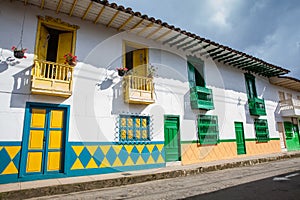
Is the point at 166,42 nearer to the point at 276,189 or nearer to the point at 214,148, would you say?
the point at 214,148

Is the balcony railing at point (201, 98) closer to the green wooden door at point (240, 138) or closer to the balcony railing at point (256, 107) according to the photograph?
the green wooden door at point (240, 138)

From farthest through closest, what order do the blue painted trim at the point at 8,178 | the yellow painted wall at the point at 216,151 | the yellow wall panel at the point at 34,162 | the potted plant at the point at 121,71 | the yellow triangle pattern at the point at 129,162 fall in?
the yellow painted wall at the point at 216,151
the potted plant at the point at 121,71
the yellow triangle pattern at the point at 129,162
the yellow wall panel at the point at 34,162
the blue painted trim at the point at 8,178

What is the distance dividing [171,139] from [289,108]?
11.2 m

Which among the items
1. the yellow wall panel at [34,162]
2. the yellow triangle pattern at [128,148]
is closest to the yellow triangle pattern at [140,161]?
the yellow triangle pattern at [128,148]

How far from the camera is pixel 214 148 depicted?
10234 millimetres

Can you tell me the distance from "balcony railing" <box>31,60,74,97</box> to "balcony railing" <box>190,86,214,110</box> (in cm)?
582

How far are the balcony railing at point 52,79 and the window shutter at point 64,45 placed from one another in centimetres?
60

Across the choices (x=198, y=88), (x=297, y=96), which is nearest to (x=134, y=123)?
(x=198, y=88)

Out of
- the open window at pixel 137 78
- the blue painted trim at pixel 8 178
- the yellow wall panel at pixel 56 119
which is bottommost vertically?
the blue painted trim at pixel 8 178

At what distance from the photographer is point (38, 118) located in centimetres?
638

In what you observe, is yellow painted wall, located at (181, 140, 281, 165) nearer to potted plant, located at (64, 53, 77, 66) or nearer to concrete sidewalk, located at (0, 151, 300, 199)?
concrete sidewalk, located at (0, 151, 300, 199)

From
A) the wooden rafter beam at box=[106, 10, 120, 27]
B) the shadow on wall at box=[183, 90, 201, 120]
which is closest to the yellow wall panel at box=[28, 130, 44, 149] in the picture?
the wooden rafter beam at box=[106, 10, 120, 27]

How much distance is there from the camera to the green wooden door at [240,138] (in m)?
11.5

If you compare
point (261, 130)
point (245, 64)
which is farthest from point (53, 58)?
point (261, 130)
